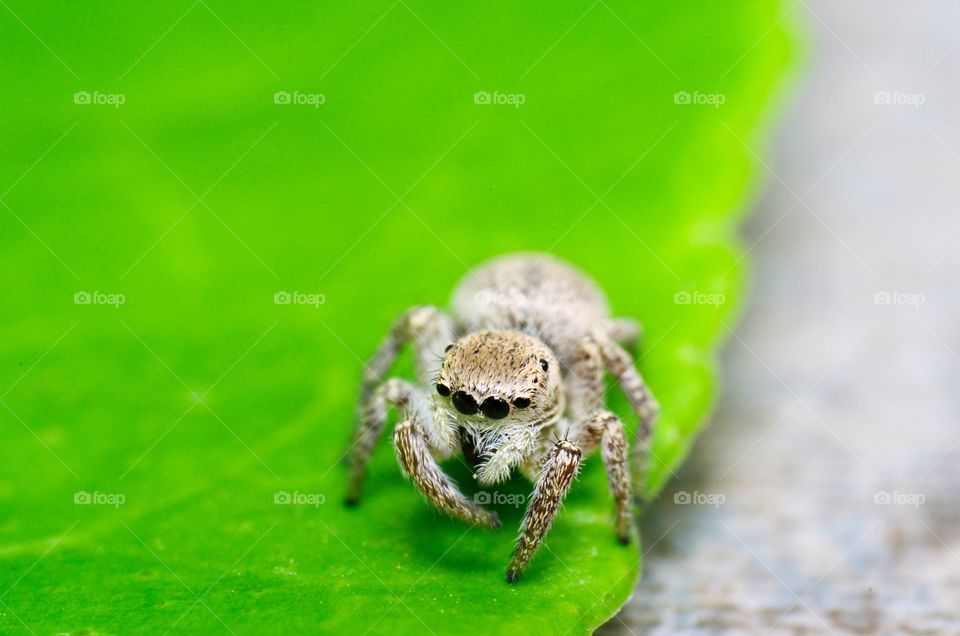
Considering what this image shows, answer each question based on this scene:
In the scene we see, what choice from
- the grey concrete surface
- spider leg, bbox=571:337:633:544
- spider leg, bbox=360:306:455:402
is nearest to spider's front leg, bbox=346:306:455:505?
spider leg, bbox=360:306:455:402

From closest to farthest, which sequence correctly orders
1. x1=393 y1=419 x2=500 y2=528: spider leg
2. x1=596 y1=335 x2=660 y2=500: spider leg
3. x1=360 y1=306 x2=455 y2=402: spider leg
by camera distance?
x1=393 y1=419 x2=500 y2=528: spider leg → x1=596 y1=335 x2=660 y2=500: spider leg → x1=360 y1=306 x2=455 y2=402: spider leg

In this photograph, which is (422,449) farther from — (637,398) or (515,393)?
(637,398)

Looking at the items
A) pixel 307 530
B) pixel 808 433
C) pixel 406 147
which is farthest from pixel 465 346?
pixel 808 433

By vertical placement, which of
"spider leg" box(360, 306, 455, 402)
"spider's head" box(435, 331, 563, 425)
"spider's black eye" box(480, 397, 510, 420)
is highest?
"spider leg" box(360, 306, 455, 402)

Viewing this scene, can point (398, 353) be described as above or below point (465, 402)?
above

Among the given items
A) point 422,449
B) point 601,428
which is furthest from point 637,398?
point 422,449

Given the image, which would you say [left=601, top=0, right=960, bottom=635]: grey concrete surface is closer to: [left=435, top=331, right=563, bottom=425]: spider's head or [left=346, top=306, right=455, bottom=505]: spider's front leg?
[left=435, top=331, right=563, bottom=425]: spider's head

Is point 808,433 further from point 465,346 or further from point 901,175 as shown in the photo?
point 901,175
